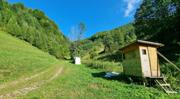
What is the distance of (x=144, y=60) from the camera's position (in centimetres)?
2508

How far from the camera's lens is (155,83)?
79.8 feet

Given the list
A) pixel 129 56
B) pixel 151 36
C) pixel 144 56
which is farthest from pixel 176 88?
pixel 151 36

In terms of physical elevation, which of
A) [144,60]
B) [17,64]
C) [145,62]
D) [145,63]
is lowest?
[145,63]

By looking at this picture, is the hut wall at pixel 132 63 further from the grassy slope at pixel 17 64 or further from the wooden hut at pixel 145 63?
the grassy slope at pixel 17 64

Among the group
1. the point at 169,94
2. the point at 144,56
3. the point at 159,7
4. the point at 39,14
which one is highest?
the point at 39,14

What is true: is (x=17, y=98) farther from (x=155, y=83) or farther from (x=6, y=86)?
(x=155, y=83)

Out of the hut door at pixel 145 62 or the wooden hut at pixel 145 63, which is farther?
the hut door at pixel 145 62

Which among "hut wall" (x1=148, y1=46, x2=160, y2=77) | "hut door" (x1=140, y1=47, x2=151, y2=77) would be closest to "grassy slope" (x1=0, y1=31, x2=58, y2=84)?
"hut door" (x1=140, y1=47, x2=151, y2=77)

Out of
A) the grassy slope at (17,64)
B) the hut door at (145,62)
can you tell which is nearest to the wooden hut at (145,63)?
the hut door at (145,62)

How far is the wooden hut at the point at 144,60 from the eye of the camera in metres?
24.9

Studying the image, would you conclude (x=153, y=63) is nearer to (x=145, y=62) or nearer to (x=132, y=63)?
(x=145, y=62)

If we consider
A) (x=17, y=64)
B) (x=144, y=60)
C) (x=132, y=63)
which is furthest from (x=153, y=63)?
(x=17, y=64)

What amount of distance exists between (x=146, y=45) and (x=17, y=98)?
50.0ft

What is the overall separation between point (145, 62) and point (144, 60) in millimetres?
238
